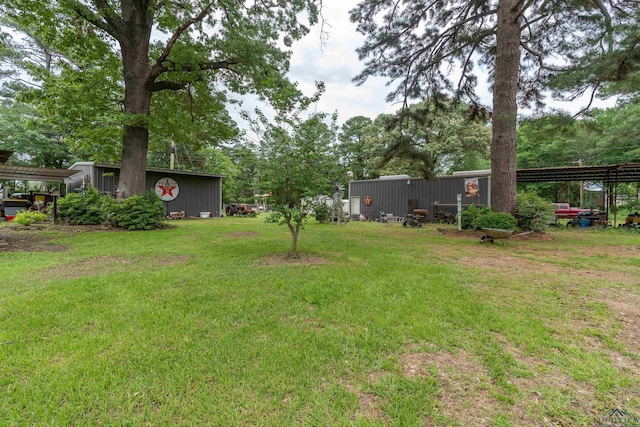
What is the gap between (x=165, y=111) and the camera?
9.88 m

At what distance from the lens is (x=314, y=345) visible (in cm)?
224

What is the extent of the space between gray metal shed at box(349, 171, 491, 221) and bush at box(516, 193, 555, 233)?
10.5 feet

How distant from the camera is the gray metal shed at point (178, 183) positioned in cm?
1284

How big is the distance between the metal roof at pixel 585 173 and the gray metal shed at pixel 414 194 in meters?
2.25

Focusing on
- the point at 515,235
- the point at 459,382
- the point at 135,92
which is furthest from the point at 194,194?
the point at 459,382

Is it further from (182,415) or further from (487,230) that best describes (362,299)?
(487,230)

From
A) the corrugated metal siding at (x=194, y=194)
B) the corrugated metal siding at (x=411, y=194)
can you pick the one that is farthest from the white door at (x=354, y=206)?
the corrugated metal siding at (x=194, y=194)

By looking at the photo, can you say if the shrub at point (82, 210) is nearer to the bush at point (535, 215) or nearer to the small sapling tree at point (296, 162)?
the small sapling tree at point (296, 162)

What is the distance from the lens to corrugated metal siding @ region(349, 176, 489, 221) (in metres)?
13.8

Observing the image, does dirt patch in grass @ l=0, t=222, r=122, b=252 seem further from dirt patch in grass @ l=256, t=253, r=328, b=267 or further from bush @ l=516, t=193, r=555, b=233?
bush @ l=516, t=193, r=555, b=233

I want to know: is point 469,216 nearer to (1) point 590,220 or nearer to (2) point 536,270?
(2) point 536,270

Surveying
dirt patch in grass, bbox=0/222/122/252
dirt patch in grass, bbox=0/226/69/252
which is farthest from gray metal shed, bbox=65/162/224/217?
dirt patch in grass, bbox=0/226/69/252

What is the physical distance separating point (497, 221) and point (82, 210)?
1390cm

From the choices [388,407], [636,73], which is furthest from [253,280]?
[636,73]
